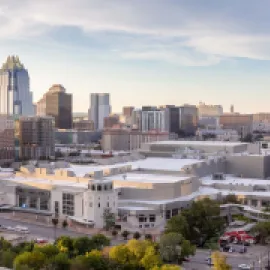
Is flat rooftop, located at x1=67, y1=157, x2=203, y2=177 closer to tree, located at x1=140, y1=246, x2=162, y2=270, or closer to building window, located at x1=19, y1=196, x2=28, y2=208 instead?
building window, located at x1=19, y1=196, x2=28, y2=208

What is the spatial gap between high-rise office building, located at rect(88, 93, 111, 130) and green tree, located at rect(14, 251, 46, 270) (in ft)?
330

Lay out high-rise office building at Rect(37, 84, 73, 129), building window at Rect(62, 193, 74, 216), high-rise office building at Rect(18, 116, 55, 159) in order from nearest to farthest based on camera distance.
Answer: building window at Rect(62, 193, 74, 216) → high-rise office building at Rect(18, 116, 55, 159) → high-rise office building at Rect(37, 84, 73, 129)

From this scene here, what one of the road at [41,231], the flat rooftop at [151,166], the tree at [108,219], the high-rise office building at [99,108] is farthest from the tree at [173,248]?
the high-rise office building at [99,108]

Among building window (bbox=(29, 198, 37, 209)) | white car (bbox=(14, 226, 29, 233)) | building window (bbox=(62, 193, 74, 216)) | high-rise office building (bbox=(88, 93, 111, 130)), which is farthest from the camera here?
high-rise office building (bbox=(88, 93, 111, 130))

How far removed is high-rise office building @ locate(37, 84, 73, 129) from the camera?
3374 inches

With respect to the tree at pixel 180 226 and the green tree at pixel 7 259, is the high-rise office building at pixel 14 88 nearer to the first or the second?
the tree at pixel 180 226

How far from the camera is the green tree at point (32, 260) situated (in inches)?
492

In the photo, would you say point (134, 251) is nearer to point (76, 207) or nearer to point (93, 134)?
point (76, 207)

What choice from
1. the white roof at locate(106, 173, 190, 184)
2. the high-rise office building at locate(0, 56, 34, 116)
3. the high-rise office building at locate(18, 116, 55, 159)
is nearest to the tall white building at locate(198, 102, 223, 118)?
the high-rise office building at locate(0, 56, 34, 116)

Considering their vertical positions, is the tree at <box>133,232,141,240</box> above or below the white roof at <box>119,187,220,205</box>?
below

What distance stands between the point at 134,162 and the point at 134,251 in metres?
17.4

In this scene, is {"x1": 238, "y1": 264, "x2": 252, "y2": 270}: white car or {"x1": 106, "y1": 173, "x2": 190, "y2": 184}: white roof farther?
{"x1": 106, "y1": 173, "x2": 190, "y2": 184}: white roof

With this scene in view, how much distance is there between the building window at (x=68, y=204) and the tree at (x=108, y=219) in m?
1.73

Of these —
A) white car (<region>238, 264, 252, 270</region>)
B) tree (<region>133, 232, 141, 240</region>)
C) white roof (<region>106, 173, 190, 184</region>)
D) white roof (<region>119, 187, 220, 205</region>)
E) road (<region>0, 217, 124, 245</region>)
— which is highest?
white roof (<region>106, 173, 190, 184</region>)
